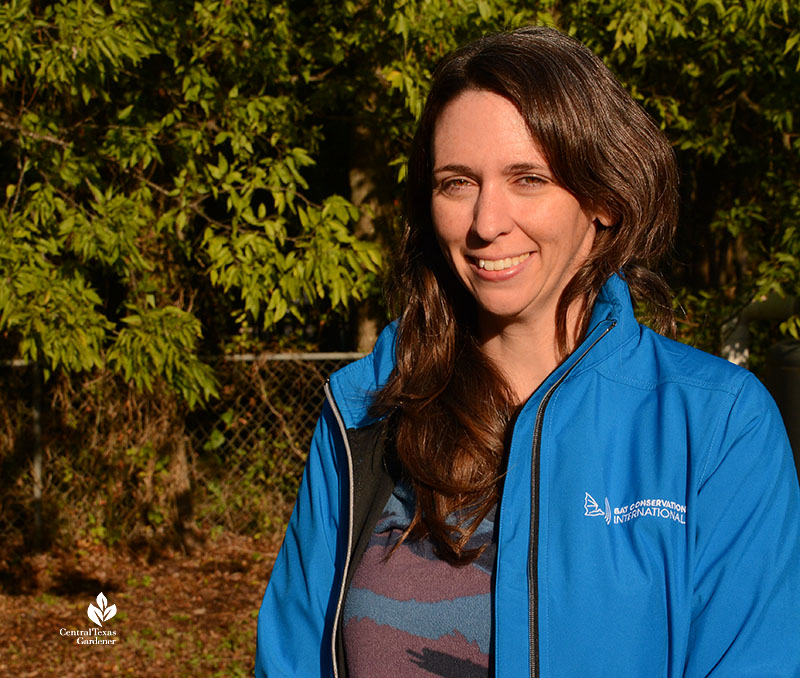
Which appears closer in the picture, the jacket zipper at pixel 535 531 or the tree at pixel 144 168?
the jacket zipper at pixel 535 531

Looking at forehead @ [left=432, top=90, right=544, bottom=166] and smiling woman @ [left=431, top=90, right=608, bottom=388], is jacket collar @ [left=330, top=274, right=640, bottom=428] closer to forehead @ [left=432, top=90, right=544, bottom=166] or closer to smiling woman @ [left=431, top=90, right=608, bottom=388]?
smiling woman @ [left=431, top=90, right=608, bottom=388]

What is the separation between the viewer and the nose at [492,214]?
1629 millimetres

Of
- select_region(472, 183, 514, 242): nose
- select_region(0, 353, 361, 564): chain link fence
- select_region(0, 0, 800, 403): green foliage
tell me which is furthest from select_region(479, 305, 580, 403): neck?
select_region(0, 353, 361, 564): chain link fence

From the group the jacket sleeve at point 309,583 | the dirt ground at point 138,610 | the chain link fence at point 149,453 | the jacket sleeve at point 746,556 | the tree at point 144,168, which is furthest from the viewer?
the chain link fence at point 149,453

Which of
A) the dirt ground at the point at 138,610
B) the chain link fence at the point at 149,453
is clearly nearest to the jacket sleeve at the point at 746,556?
the dirt ground at the point at 138,610

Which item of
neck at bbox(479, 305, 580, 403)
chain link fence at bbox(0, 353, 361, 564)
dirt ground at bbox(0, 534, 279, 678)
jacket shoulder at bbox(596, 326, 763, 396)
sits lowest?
dirt ground at bbox(0, 534, 279, 678)

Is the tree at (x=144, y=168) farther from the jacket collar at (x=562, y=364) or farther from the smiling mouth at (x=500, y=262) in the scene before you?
the smiling mouth at (x=500, y=262)

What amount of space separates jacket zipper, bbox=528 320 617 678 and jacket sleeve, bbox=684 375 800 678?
0.25 meters

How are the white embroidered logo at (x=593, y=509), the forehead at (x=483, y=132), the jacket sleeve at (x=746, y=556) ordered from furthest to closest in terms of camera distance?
the forehead at (x=483, y=132)
the white embroidered logo at (x=593, y=509)
the jacket sleeve at (x=746, y=556)

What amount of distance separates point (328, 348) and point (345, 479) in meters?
5.04

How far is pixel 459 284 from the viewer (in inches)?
81.6

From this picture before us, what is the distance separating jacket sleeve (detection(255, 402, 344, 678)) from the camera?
175cm

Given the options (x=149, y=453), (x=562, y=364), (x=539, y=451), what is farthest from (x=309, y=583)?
(x=149, y=453)

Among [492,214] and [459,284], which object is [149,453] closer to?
[459,284]
